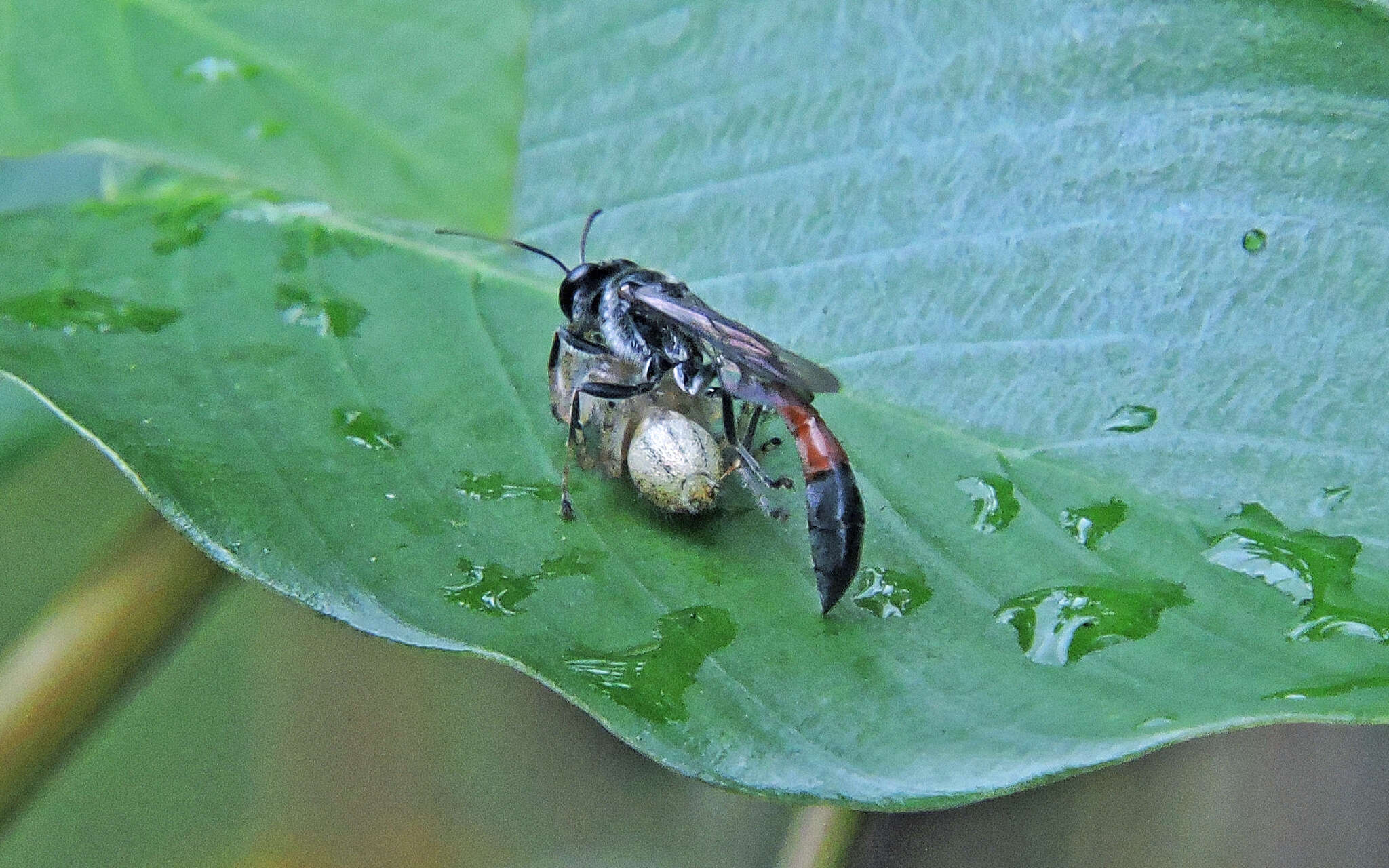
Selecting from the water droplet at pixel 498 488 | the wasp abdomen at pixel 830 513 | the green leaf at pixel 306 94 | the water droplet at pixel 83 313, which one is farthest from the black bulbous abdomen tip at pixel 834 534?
the water droplet at pixel 83 313

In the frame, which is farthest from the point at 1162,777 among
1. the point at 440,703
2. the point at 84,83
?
the point at 84,83

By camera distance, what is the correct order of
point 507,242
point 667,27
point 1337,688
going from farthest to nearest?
1. point 667,27
2. point 507,242
3. point 1337,688

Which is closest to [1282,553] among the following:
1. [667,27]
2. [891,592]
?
[891,592]

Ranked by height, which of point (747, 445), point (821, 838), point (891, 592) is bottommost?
point (821, 838)

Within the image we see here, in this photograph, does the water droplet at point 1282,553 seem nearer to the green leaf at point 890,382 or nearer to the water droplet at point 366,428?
the green leaf at point 890,382

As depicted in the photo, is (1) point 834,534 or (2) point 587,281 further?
(2) point 587,281

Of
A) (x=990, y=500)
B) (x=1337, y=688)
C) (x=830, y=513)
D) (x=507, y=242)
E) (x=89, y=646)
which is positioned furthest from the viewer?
(x=507, y=242)

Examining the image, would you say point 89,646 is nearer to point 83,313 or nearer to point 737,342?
point 83,313

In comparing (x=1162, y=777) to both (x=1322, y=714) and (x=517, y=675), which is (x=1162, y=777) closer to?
(x=1322, y=714)
